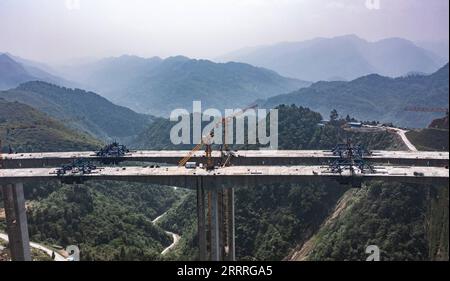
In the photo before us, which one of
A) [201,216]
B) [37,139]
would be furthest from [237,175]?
[37,139]

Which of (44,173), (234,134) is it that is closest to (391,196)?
(44,173)

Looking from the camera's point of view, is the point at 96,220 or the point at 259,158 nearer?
the point at 259,158

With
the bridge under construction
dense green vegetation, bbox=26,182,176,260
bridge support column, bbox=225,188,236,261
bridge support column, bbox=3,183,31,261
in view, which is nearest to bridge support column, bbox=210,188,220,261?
the bridge under construction

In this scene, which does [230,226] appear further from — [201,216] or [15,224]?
[15,224]

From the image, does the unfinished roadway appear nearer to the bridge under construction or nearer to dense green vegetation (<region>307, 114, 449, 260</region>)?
the bridge under construction

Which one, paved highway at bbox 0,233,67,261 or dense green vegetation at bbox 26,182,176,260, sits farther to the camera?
dense green vegetation at bbox 26,182,176,260

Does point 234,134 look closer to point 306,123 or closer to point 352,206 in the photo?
point 306,123
